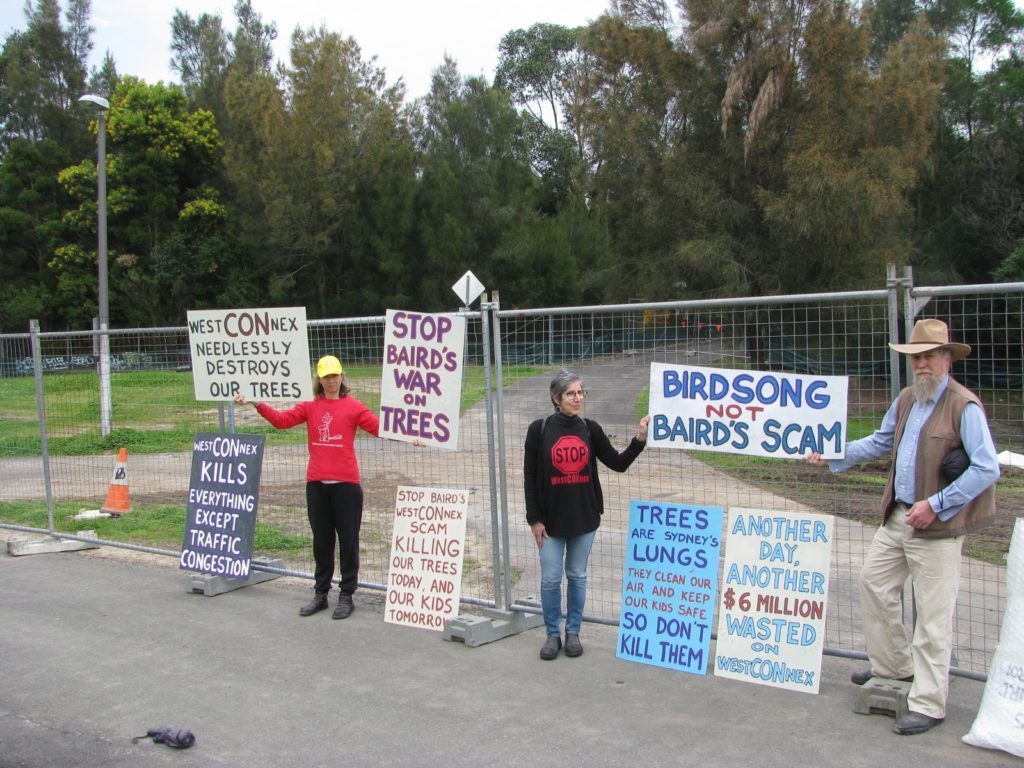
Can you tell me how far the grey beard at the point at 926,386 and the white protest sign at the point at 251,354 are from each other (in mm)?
4367

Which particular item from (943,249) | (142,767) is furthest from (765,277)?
(142,767)

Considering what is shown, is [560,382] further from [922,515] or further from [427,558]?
[922,515]

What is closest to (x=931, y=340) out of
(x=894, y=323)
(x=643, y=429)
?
(x=894, y=323)

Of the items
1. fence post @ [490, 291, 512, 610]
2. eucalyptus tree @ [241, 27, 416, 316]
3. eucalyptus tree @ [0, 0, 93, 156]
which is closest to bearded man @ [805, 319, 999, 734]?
fence post @ [490, 291, 512, 610]

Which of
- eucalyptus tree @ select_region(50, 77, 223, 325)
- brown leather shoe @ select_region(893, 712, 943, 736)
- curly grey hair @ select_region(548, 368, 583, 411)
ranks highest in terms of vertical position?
eucalyptus tree @ select_region(50, 77, 223, 325)

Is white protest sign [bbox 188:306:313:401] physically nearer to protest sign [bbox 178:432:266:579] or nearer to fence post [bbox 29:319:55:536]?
protest sign [bbox 178:432:266:579]

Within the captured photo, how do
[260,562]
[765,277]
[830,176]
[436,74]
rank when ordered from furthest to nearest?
[436,74] < [765,277] < [830,176] < [260,562]

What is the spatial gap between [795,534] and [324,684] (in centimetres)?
291

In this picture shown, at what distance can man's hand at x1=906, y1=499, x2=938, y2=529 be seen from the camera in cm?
424

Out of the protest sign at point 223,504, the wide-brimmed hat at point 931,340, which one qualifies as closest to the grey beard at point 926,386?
the wide-brimmed hat at point 931,340

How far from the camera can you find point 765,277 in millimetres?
24391

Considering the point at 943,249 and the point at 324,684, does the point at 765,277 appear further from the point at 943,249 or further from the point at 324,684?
the point at 324,684

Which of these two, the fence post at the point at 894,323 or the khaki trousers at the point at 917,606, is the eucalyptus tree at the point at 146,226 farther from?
the khaki trousers at the point at 917,606

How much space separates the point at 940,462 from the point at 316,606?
4461 mm
